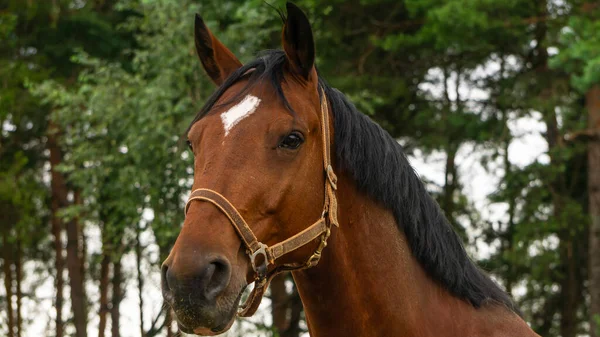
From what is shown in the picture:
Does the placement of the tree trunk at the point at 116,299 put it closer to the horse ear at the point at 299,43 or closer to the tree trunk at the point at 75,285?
the tree trunk at the point at 75,285

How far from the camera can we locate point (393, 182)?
3416 mm

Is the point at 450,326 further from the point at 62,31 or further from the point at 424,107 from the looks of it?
the point at 62,31

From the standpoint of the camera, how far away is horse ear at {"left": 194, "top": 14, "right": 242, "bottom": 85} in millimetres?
3672

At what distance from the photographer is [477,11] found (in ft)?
40.5

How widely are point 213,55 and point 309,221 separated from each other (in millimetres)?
1029

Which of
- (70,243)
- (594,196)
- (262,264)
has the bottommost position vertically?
(70,243)

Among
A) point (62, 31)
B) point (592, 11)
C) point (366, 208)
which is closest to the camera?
point (366, 208)

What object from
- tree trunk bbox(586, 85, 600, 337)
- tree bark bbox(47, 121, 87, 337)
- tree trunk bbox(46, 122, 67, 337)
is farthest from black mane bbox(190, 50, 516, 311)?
tree trunk bbox(46, 122, 67, 337)

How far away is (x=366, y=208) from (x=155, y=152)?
887cm

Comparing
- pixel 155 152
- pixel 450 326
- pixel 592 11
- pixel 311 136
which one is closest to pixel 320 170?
pixel 311 136

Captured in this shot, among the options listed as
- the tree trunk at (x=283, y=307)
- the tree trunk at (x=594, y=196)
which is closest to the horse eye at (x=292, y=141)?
the tree trunk at (x=283, y=307)

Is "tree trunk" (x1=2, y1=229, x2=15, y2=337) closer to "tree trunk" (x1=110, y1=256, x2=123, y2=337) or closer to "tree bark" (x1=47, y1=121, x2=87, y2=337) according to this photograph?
"tree bark" (x1=47, y1=121, x2=87, y2=337)

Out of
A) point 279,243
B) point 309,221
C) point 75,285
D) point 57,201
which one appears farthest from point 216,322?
point 57,201

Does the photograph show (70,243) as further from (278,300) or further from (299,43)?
(299,43)
